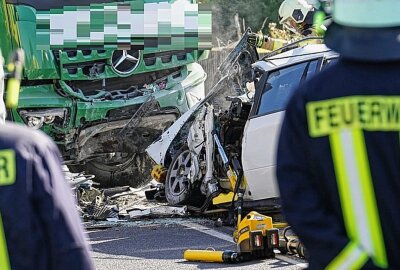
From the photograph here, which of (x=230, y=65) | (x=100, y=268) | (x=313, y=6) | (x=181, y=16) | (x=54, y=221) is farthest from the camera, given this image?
(x=181, y=16)

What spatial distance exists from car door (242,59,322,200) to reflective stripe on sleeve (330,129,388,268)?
22.2ft

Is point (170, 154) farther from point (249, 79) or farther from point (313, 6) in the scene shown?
point (313, 6)

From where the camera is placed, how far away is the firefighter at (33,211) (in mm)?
2756

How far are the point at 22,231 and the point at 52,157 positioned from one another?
0.71ft

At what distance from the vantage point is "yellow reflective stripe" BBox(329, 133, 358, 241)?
2832mm

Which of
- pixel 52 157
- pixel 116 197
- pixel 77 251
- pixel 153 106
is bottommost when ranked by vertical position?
pixel 116 197

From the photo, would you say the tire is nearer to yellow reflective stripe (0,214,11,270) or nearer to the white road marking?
the white road marking

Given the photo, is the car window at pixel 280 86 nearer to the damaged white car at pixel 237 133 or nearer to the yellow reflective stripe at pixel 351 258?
the damaged white car at pixel 237 133

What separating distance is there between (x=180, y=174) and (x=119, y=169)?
2741mm

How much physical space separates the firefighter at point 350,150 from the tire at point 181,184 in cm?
867

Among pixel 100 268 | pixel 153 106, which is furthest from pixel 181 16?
pixel 100 268

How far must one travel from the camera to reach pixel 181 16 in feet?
47.0

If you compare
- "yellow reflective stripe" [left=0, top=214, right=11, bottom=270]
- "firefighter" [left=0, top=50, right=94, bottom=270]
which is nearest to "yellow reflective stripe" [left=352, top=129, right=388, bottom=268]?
"firefighter" [left=0, top=50, right=94, bottom=270]

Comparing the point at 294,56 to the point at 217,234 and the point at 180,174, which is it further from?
the point at 180,174
